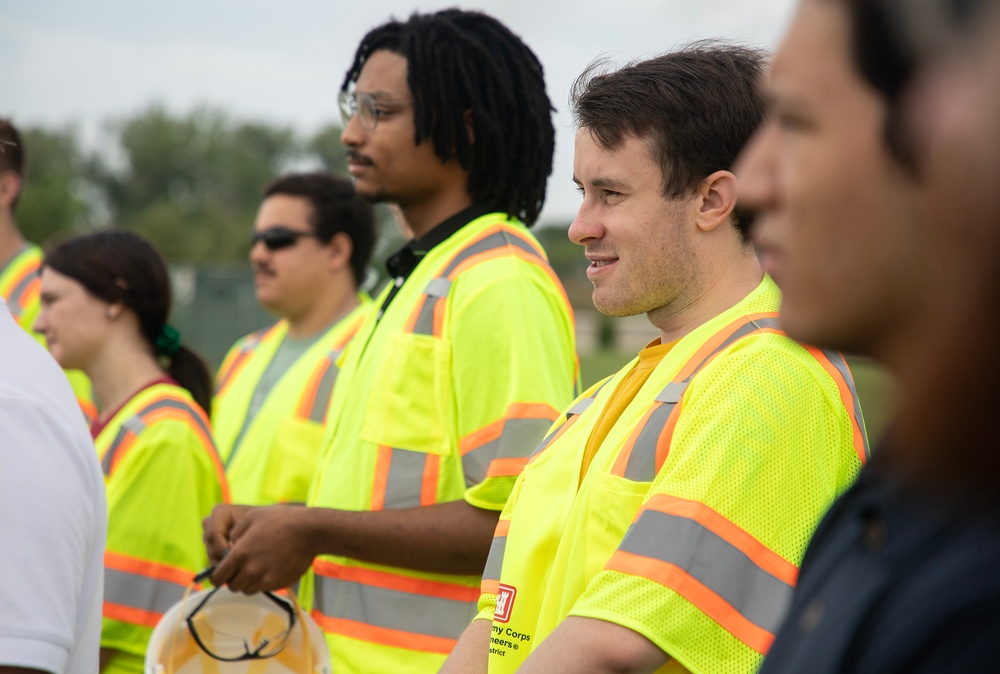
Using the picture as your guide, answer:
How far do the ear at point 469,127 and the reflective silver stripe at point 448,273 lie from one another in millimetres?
388

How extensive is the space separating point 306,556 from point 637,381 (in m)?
1.24

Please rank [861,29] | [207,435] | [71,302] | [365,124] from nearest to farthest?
1. [861,29]
2. [365,124]
3. [207,435]
4. [71,302]

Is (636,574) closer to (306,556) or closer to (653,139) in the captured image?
(653,139)

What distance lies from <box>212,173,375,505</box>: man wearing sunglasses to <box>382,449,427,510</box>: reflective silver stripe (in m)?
2.04

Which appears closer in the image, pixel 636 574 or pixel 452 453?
pixel 636 574

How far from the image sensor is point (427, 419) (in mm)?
3209

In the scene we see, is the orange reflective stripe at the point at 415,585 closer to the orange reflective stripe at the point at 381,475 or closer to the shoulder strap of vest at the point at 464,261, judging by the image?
the orange reflective stripe at the point at 381,475

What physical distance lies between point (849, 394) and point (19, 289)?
15.7 ft

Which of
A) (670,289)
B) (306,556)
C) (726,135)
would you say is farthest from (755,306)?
(306,556)

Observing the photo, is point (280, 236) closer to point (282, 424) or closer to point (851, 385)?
point (282, 424)

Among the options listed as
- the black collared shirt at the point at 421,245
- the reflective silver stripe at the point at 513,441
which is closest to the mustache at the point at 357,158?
the black collared shirt at the point at 421,245

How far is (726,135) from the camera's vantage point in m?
2.39


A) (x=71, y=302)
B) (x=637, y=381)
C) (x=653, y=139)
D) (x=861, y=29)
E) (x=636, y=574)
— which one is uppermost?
(x=861, y=29)

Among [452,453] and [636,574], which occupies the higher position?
[636,574]
